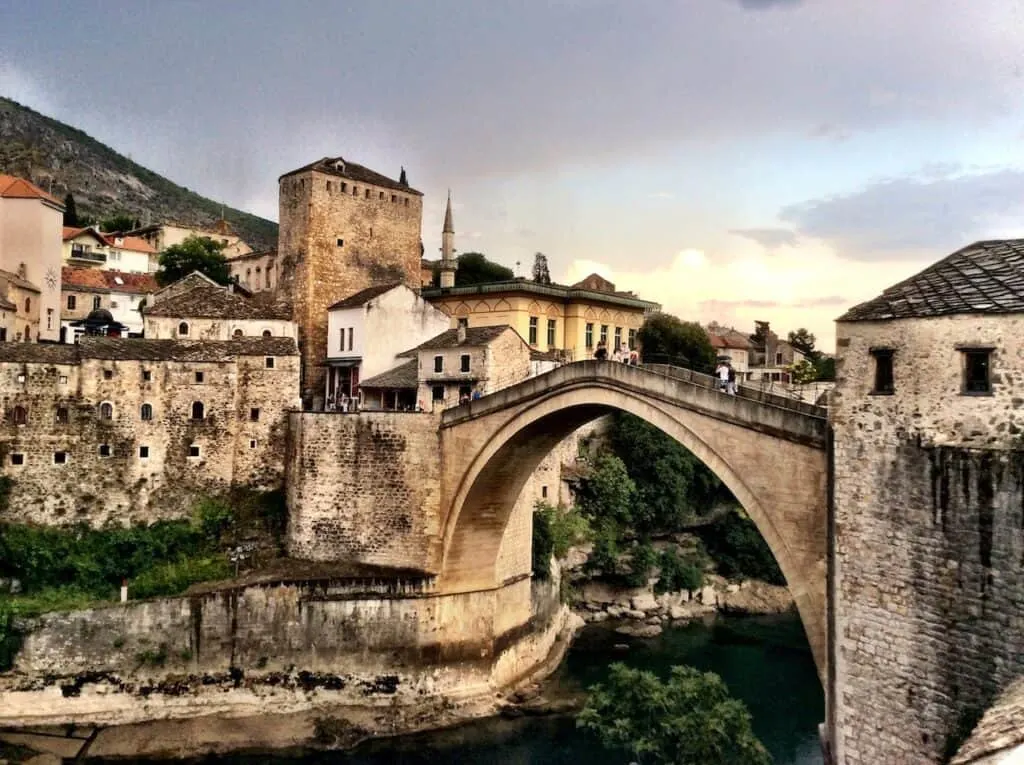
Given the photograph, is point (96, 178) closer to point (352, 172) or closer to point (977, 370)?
point (352, 172)

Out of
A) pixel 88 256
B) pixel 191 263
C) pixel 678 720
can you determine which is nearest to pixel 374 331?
pixel 191 263

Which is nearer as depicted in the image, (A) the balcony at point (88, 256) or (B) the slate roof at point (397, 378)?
(B) the slate roof at point (397, 378)

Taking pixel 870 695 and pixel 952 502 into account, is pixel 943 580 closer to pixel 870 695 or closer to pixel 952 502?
pixel 952 502

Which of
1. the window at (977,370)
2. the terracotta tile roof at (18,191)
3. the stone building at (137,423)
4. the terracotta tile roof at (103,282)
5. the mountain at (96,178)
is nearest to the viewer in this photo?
the window at (977,370)

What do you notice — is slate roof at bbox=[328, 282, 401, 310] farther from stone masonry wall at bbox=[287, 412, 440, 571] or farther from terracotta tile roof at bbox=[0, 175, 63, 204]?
terracotta tile roof at bbox=[0, 175, 63, 204]

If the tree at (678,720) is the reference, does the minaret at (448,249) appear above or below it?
above

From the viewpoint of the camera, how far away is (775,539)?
45.8ft

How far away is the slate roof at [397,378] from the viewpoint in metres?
27.0

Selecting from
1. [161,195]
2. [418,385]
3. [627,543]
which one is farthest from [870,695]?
[161,195]

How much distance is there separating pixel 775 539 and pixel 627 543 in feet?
63.2

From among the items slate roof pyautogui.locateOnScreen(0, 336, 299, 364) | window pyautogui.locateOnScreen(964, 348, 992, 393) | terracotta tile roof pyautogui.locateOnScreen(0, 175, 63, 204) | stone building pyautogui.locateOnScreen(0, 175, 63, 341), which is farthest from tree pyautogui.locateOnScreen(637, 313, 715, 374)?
window pyautogui.locateOnScreen(964, 348, 992, 393)

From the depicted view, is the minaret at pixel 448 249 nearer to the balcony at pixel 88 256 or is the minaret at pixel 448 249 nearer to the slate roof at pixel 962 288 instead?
the balcony at pixel 88 256

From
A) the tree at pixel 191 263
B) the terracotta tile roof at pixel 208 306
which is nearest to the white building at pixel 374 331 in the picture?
the terracotta tile roof at pixel 208 306

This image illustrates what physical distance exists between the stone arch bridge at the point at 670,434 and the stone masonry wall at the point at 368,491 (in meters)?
0.54
